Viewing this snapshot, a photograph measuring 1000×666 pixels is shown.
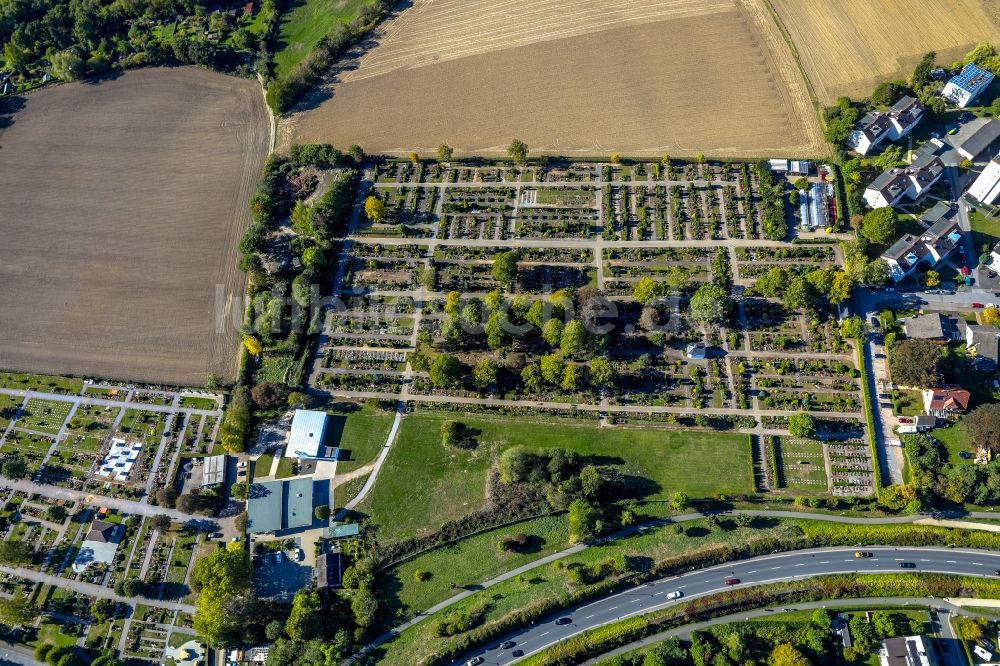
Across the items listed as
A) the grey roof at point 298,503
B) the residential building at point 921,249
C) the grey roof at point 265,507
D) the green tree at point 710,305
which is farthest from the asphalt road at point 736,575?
the residential building at point 921,249

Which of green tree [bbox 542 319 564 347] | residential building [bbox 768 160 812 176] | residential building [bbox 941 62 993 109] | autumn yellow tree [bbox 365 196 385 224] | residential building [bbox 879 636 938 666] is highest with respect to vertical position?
residential building [bbox 941 62 993 109]

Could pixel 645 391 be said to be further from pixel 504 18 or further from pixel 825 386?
pixel 504 18

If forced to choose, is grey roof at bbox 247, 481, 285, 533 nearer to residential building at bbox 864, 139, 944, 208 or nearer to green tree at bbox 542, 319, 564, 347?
green tree at bbox 542, 319, 564, 347

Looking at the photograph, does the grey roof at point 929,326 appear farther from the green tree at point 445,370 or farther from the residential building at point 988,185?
the green tree at point 445,370

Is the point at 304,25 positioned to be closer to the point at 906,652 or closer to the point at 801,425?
the point at 801,425

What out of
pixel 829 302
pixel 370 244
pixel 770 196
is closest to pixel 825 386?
pixel 829 302

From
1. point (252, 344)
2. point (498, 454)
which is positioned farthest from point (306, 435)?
point (498, 454)

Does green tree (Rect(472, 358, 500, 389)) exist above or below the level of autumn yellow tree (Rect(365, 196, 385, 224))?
below

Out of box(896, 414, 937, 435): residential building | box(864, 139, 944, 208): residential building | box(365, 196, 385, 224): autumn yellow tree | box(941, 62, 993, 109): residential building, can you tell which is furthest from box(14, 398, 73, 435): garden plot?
box(941, 62, 993, 109): residential building
